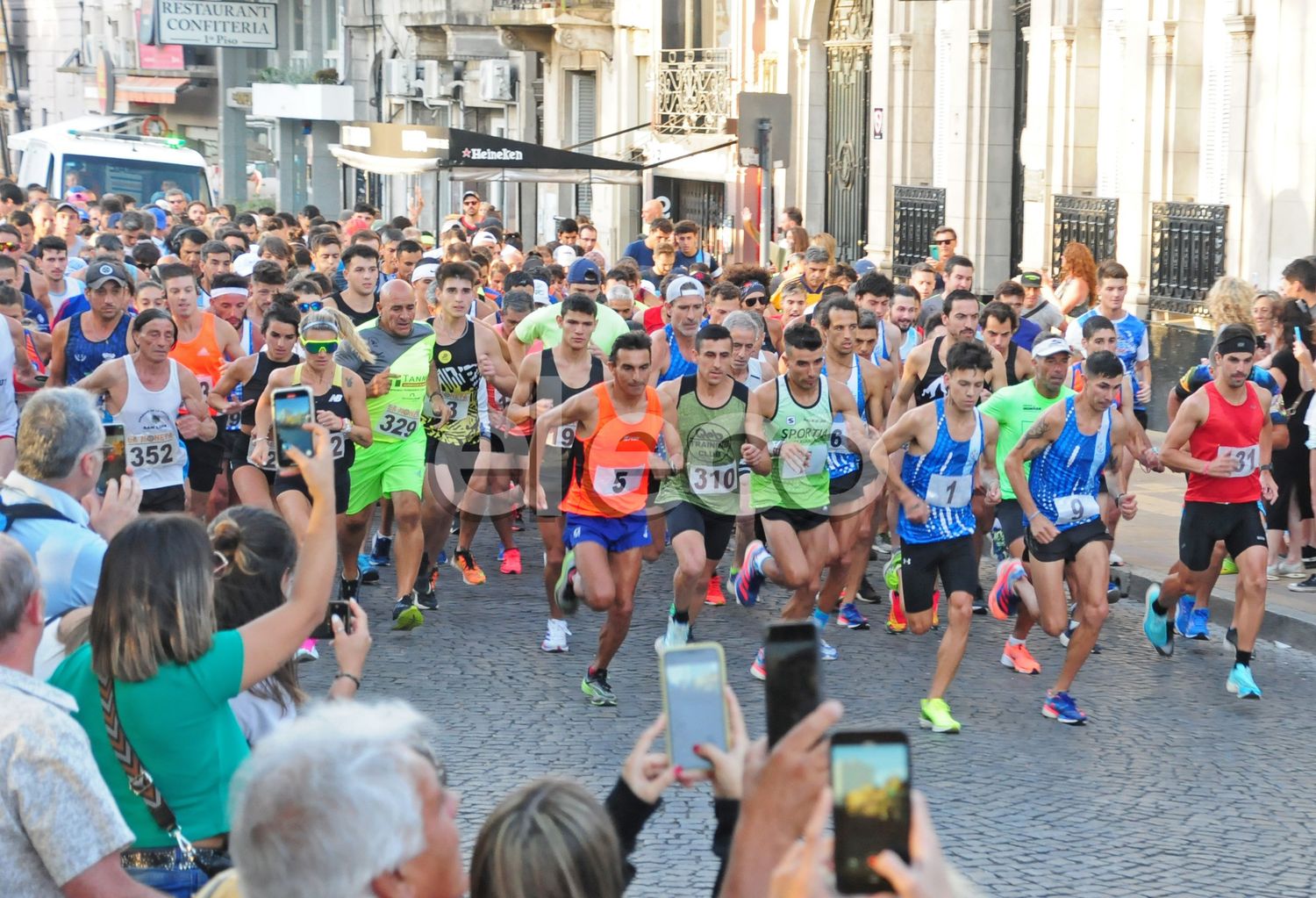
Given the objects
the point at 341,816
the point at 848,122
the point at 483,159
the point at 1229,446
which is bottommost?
the point at 1229,446

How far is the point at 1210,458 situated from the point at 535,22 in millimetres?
28365

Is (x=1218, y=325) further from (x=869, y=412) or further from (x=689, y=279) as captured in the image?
(x=689, y=279)

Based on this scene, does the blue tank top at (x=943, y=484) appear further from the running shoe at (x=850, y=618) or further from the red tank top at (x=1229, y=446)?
the running shoe at (x=850, y=618)

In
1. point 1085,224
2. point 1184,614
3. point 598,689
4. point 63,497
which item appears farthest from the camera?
point 1085,224

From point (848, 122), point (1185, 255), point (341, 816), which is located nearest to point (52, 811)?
point (341, 816)

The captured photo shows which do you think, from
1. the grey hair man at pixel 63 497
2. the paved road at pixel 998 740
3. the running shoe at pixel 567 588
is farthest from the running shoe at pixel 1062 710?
the grey hair man at pixel 63 497

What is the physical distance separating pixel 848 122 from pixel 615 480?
18.5m

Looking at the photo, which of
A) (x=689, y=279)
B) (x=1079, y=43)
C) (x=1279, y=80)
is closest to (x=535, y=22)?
(x=1079, y=43)

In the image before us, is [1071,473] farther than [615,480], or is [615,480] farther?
[615,480]

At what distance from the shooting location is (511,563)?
40.2ft

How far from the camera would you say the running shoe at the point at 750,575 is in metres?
9.80

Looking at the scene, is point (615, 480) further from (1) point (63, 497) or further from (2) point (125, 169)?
(2) point (125, 169)

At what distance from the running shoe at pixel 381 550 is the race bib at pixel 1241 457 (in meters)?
5.35

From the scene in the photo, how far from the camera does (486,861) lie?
9.80ft
